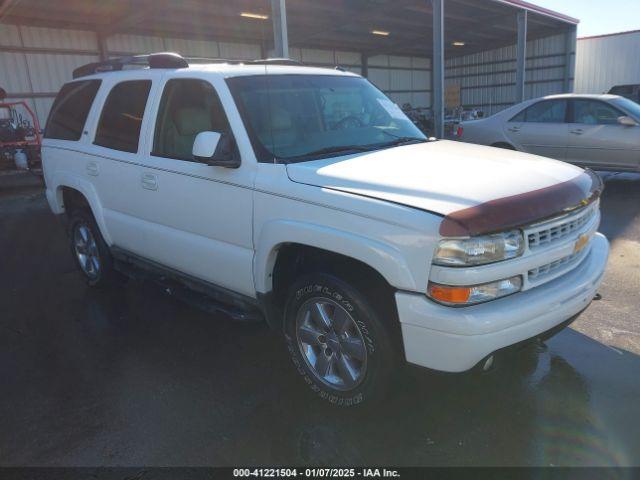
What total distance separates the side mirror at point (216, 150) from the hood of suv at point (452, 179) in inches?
16.9

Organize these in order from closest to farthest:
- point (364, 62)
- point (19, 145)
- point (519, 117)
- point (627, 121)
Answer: point (627, 121) → point (519, 117) → point (19, 145) → point (364, 62)

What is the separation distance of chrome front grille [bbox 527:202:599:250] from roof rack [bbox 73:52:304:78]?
247 centimetres

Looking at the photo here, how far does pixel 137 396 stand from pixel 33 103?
16284 mm

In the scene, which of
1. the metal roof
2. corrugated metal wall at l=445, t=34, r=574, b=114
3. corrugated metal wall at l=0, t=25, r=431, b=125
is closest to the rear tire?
the metal roof

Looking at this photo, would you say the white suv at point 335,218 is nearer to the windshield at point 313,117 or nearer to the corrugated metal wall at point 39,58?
the windshield at point 313,117

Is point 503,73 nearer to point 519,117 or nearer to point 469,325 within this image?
point 519,117

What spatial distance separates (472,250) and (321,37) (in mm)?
21559

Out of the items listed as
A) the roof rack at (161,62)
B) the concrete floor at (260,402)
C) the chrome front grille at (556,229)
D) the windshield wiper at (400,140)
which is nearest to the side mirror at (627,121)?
the concrete floor at (260,402)

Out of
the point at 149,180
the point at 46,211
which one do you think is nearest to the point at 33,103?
the point at 46,211

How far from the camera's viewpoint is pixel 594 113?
8617mm

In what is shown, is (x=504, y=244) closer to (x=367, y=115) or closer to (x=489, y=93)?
(x=367, y=115)

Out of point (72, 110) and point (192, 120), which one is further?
point (72, 110)

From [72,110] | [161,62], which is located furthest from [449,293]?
[72,110]

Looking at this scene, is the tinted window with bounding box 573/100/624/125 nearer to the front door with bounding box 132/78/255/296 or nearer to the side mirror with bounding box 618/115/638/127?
the side mirror with bounding box 618/115/638/127
